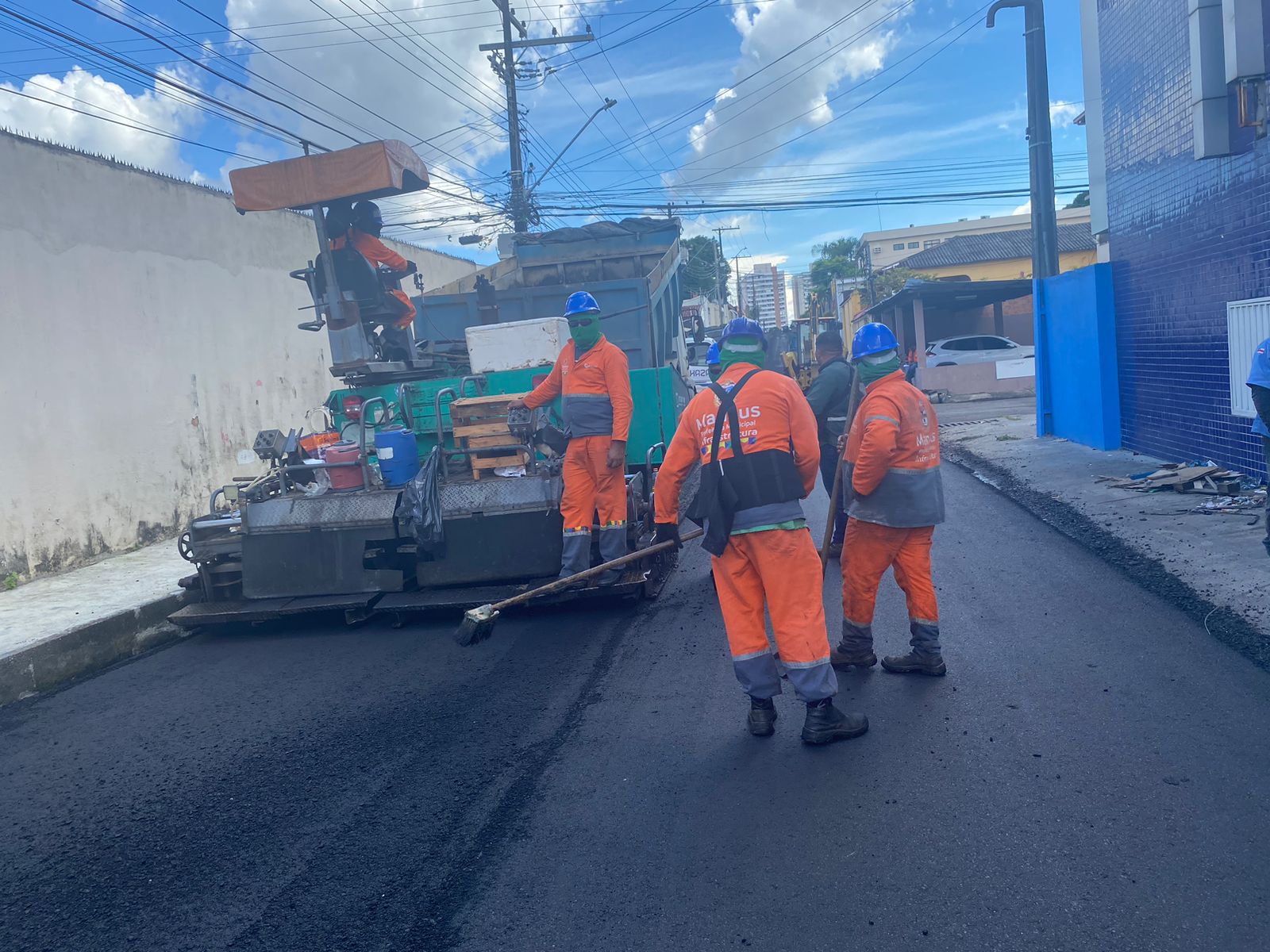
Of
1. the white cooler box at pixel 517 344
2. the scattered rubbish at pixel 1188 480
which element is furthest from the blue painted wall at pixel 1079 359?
the white cooler box at pixel 517 344

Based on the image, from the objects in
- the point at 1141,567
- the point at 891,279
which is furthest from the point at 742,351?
the point at 891,279

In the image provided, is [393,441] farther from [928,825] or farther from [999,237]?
[999,237]

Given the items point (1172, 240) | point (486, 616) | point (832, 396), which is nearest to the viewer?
point (486, 616)

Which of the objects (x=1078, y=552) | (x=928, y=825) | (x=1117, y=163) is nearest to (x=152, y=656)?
(x=928, y=825)

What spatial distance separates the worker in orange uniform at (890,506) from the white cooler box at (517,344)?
3.16 m

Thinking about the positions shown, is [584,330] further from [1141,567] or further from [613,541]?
[1141,567]

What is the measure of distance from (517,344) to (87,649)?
12.6 ft

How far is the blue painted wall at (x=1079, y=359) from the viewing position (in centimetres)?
1309

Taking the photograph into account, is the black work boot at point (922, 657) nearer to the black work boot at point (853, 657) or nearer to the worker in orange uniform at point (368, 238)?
the black work boot at point (853, 657)

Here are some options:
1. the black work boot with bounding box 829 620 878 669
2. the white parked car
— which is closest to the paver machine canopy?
the black work boot with bounding box 829 620 878 669

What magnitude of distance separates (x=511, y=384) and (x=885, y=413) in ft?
11.7

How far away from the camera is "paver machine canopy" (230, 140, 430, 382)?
7.51 meters

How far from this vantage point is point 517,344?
798cm

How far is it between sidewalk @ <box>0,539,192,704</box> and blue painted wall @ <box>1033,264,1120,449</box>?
A: 442 inches
